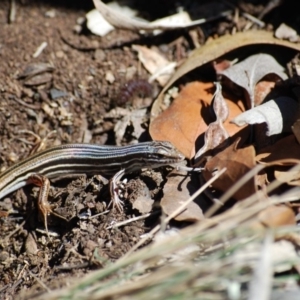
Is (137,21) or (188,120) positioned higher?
(137,21)

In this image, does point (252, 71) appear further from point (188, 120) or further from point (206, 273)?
point (206, 273)

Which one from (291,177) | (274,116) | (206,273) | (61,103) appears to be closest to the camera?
(206,273)

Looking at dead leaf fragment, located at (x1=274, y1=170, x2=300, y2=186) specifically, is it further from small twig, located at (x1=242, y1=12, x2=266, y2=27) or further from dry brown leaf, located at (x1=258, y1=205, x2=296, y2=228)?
small twig, located at (x1=242, y1=12, x2=266, y2=27)

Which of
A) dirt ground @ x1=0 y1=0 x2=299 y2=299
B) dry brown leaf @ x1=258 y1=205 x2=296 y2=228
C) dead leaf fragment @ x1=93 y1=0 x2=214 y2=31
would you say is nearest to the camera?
dry brown leaf @ x1=258 y1=205 x2=296 y2=228

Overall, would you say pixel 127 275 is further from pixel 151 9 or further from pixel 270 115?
pixel 151 9

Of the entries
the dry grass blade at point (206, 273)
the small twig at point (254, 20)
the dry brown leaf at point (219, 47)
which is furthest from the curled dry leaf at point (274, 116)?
the small twig at point (254, 20)

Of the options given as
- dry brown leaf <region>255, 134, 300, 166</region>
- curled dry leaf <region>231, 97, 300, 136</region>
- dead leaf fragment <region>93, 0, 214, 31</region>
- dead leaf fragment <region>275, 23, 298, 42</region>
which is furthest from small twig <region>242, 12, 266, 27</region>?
dry brown leaf <region>255, 134, 300, 166</region>

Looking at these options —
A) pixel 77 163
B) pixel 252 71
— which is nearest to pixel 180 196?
pixel 77 163
